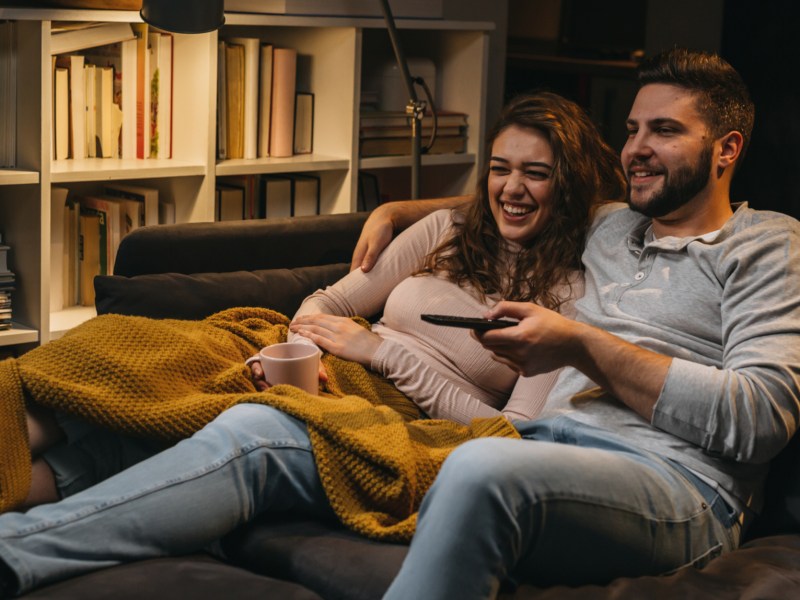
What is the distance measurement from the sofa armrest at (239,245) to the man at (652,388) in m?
0.66

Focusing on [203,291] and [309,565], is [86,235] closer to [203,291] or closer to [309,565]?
[203,291]

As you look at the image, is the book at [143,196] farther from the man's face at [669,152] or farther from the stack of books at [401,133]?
the man's face at [669,152]

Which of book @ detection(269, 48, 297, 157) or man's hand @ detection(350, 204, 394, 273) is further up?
book @ detection(269, 48, 297, 157)

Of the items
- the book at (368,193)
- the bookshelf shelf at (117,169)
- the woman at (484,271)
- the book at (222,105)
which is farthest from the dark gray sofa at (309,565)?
the book at (368,193)

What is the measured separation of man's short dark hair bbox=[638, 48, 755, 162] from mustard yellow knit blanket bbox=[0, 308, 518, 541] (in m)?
0.67

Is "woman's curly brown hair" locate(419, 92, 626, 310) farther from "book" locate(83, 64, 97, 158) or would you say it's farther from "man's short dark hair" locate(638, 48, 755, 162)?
"book" locate(83, 64, 97, 158)

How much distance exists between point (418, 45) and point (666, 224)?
6.58 feet

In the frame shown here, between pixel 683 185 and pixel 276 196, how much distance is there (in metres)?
1.69

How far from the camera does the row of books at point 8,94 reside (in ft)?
8.84

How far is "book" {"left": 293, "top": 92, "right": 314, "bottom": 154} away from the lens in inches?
131

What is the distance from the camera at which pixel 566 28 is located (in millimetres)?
6820

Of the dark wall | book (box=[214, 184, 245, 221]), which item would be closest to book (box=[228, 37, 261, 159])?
book (box=[214, 184, 245, 221])

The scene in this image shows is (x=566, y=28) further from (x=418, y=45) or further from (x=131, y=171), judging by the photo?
(x=131, y=171)

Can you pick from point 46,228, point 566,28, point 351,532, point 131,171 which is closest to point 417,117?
point 131,171
